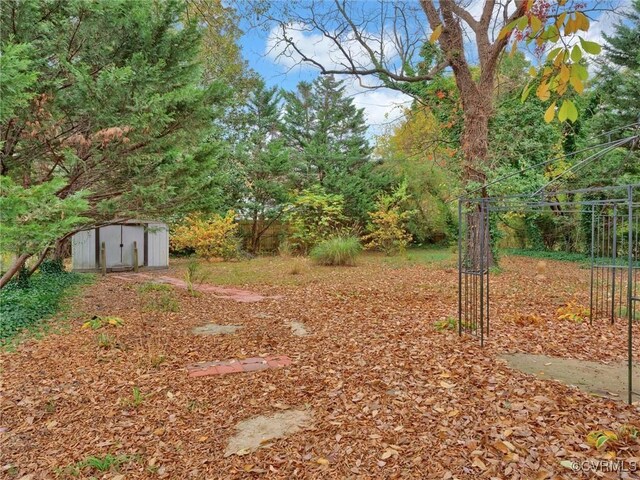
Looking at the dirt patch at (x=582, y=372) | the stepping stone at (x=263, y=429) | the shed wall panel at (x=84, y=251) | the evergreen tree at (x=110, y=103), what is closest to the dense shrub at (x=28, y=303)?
the evergreen tree at (x=110, y=103)

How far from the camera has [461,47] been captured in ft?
26.3

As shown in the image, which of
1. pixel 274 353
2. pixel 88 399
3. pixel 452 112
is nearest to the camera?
pixel 88 399

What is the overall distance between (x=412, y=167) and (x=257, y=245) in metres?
6.09

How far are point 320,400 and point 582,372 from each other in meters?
2.02

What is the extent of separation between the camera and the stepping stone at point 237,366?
10.4 ft

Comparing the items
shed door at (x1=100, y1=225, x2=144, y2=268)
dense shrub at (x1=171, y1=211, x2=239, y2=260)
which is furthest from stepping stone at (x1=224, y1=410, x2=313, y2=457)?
dense shrub at (x1=171, y1=211, x2=239, y2=260)

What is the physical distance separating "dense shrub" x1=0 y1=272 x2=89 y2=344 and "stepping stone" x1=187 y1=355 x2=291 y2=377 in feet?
7.18

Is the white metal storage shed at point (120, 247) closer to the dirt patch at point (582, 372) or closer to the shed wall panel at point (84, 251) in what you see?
the shed wall panel at point (84, 251)

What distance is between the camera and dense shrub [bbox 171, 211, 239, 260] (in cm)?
1184

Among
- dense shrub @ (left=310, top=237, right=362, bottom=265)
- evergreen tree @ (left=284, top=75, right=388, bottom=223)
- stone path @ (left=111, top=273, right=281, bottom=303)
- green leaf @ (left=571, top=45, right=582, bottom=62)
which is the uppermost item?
evergreen tree @ (left=284, top=75, right=388, bottom=223)

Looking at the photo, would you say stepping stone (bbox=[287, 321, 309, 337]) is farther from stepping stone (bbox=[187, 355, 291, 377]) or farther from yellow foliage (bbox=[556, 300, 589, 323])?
yellow foliage (bbox=[556, 300, 589, 323])

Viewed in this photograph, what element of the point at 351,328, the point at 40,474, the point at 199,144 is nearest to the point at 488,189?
the point at 351,328

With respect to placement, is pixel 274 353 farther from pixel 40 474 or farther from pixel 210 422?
pixel 40 474

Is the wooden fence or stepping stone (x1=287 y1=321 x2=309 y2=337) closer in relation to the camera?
stepping stone (x1=287 y1=321 x2=309 y2=337)
